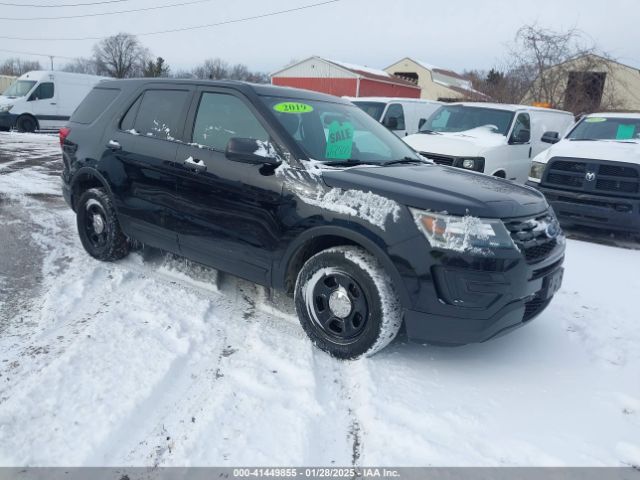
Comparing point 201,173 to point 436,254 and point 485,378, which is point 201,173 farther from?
point 485,378

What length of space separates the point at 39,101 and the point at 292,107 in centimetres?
1845

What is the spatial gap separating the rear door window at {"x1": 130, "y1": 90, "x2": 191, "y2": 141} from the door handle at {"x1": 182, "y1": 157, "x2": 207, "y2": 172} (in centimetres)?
30

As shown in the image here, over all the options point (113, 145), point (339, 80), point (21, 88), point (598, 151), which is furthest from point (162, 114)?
point (339, 80)

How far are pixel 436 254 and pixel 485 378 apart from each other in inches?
37.9

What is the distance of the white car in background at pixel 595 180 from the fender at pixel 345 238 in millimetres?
5258

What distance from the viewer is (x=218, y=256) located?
384 cm

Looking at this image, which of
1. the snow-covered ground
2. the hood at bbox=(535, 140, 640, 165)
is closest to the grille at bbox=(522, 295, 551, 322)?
the snow-covered ground

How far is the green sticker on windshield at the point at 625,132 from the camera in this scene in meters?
7.90

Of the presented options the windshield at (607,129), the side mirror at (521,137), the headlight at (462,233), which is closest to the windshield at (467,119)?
the side mirror at (521,137)

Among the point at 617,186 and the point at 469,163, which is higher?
the point at 469,163

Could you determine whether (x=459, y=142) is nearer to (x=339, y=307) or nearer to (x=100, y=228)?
(x=339, y=307)

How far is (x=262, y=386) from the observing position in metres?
2.89

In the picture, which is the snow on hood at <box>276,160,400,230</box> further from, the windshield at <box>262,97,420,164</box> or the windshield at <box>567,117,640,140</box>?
the windshield at <box>567,117,640,140</box>

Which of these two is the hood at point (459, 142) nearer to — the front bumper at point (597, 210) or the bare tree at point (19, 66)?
the front bumper at point (597, 210)
